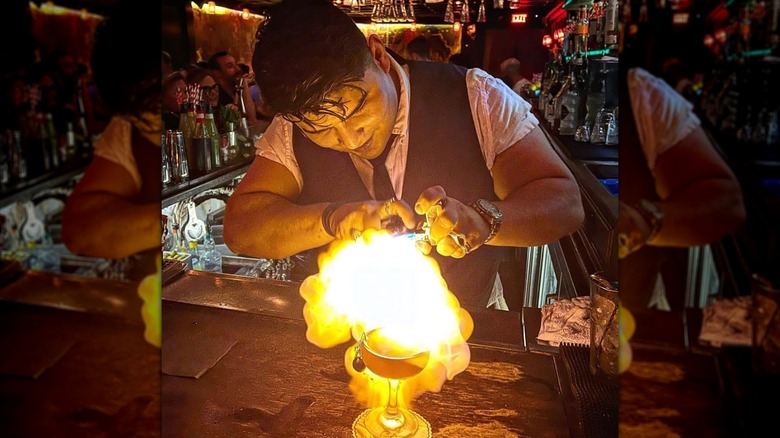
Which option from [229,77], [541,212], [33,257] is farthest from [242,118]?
[33,257]

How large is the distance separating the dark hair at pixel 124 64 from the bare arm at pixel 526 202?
1456mm

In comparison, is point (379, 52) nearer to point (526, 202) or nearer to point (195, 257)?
point (526, 202)

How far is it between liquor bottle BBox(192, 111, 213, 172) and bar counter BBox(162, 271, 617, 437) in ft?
2.12

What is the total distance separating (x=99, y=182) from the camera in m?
1.34

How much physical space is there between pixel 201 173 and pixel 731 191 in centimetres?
244

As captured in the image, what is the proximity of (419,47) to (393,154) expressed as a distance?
464 mm

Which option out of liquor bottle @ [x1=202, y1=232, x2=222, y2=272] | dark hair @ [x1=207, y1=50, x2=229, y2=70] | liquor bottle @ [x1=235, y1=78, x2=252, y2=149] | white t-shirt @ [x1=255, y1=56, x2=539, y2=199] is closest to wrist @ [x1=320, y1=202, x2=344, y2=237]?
white t-shirt @ [x1=255, y1=56, x2=539, y2=199]

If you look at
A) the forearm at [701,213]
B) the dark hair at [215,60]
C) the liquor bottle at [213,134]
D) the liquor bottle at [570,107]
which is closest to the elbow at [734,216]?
the forearm at [701,213]

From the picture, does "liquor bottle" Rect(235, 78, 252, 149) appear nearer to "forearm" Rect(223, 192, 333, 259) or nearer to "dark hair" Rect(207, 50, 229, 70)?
"dark hair" Rect(207, 50, 229, 70)

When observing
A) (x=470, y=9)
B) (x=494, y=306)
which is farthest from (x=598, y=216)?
(x=470, y=9)

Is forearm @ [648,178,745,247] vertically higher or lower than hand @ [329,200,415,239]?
higher

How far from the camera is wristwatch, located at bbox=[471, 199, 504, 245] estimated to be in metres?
2.57

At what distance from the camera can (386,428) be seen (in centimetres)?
195

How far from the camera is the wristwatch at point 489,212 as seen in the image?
257 cm
